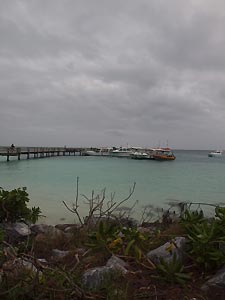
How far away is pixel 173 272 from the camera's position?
3326 millimetres

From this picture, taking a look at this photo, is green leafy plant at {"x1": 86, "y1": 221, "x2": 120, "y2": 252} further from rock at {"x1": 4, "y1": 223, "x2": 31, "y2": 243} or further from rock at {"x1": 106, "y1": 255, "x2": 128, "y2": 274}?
rock at {"x1": 4, "y1": 223, "x2": 31, "y2": 243}

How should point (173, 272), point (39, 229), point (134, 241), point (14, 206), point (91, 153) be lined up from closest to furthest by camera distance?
Result: point (173, 272) → point (134, 241) → point (14, 206) → point (39, 229) → point (91, 153)

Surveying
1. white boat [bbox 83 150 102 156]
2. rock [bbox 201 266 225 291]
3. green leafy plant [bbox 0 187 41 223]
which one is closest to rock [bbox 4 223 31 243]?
green leafy plant [bbox 0 187 41 223]

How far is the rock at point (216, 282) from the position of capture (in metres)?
3.01

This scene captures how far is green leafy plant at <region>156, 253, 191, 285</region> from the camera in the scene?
3.25 metres

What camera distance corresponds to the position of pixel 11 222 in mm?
7242

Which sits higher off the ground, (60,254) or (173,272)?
(173,272)

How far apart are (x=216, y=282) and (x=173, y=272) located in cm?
52

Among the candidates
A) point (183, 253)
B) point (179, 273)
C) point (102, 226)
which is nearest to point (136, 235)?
point (102, 226)

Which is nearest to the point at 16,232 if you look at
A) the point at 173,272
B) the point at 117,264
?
the point at 117,264

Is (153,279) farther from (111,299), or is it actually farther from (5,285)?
(5,285)

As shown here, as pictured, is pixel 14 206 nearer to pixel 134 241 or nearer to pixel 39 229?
pixel 39 229

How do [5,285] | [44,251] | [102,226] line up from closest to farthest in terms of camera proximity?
[5,285] → [102,226] → [44,251]

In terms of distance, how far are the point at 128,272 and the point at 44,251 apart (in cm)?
283
